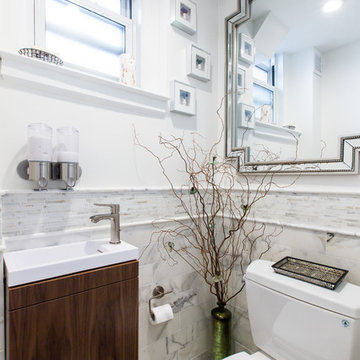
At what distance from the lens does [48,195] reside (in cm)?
98

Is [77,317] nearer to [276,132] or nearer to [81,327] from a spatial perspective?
[81,327]

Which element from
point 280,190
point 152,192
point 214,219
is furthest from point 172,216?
point 280,190

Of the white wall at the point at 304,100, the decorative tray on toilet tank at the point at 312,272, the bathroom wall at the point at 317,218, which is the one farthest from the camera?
the white wall at the point at 304,100

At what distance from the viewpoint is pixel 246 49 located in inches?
56.6

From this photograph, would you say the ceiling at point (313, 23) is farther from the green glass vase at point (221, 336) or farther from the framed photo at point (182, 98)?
the green glass vase at point (221, 336)

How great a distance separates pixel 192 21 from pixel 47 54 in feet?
2.79

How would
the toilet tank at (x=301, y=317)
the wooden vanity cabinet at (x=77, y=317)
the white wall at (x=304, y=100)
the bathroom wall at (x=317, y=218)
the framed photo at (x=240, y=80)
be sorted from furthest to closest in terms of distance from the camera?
the framed photo at (x=240, y=80) → the white wall at (x=304, y=100) → the bathroom wall at (x=317, y=218) → the toilet tank at (x=301, y=317) → the wooden vanity cabinet at (x=77, y=317)

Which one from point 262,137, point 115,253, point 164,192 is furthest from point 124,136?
point 262,137

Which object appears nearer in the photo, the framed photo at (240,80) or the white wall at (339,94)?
the white wall at (339,94)

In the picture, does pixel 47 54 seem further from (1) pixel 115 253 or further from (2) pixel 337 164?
(2) pixel 337 164

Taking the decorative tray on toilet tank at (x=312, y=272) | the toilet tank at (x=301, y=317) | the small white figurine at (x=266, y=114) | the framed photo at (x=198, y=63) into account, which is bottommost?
the toilet tank at (x=301, y=317)

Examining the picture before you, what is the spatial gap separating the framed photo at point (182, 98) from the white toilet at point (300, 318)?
2.92 ft

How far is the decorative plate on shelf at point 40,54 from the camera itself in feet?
3.05

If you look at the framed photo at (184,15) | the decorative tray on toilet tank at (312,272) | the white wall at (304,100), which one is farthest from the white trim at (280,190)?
the framed photo at (184,15)
